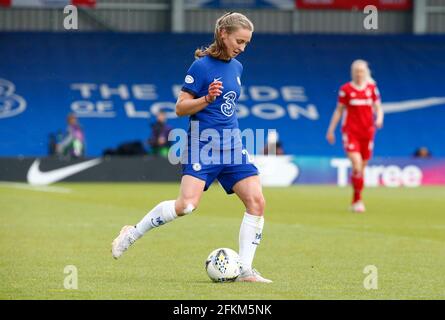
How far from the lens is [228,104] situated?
8.20 m

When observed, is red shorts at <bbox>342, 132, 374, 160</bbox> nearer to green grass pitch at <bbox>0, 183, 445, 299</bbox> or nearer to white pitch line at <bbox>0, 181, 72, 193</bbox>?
green grass pitch at <bbox>0, 183, 445, 299</bbox>

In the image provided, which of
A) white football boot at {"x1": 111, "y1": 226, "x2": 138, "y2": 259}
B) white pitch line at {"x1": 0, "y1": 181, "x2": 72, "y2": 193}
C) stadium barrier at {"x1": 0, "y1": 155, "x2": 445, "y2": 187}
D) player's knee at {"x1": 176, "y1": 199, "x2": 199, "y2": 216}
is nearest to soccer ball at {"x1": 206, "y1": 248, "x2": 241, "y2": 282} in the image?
player's knee at {"x1": 176, "y1": 199, "x2": 199, "y2": 216}

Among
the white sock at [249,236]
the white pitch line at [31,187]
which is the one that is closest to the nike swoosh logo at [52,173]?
the white pitch line at [31,187]

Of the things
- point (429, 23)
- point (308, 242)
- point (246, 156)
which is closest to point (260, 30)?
point (429, 23)

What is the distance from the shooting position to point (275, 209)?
16859mm

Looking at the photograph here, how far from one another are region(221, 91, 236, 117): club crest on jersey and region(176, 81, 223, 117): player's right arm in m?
0.24

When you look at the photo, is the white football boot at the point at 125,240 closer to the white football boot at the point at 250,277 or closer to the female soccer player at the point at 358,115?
the white football boot at the point at 250,277

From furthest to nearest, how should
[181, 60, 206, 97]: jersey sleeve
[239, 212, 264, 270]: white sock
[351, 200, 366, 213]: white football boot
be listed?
[351, 200, 366, 213]: white football boot, [239, 212, 264, 270]: white sock, [181, 60, 206, 97]: jersey sleeve

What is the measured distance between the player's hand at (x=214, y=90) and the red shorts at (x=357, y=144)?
886 centimetres

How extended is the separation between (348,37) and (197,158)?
82.3 ft

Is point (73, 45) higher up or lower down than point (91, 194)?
higher up

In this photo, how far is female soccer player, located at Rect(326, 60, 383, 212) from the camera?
1638cm
